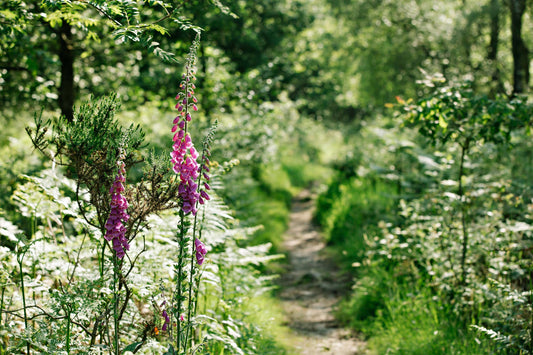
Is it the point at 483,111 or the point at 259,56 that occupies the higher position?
the point at 259,56

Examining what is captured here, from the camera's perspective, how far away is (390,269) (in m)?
6.08

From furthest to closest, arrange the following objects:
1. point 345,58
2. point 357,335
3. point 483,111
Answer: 1. point 345,58
2. point 357,335
3. point 483,111

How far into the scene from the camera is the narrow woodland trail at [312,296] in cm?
523

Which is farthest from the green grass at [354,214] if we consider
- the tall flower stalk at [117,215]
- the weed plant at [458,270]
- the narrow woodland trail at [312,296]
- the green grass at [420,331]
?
the tall flower stalk at [117,215]

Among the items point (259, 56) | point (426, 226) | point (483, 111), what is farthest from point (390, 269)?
point (259, 56)

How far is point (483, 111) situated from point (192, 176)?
3517 millimetres

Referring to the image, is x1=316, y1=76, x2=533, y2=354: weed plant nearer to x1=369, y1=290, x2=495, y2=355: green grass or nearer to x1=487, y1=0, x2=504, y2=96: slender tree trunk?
x1=369, y1=290, x2=495, y2=355: green grass

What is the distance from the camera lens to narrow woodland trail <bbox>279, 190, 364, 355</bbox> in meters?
5.23

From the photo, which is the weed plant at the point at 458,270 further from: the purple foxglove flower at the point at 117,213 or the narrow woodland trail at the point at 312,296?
the purple foxglove flower at the point at 117,213

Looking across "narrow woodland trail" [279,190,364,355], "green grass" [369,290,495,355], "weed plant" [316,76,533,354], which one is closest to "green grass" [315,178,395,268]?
"narrow woodland trail" [279,190,364,355]

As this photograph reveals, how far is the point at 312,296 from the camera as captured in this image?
6.68 meters

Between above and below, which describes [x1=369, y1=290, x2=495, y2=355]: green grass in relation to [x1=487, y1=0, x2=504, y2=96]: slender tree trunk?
below

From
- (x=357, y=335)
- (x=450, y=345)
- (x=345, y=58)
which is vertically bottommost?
(x=357, y=335)

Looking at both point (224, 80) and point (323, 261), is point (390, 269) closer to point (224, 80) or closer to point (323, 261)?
point (323, 261)
